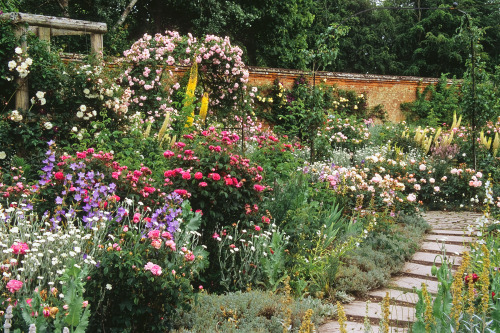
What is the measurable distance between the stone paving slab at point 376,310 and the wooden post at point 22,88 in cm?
462

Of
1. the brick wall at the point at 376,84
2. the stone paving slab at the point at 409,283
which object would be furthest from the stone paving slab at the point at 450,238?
the brick wall at the point at 376,84

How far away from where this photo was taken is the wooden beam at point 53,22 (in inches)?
240

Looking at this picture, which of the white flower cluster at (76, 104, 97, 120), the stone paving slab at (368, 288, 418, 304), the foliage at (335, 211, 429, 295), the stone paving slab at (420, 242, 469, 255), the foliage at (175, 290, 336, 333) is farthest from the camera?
the white flower cluster at (76, 104, 97, 120)

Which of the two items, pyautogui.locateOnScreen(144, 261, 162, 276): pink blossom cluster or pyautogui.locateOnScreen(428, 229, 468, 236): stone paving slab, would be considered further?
pyautogui.locateOnScreen(428, 229, 468, 236): stone paving slab

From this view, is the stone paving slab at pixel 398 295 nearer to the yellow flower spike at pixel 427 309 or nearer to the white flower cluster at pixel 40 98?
the yellow flower spike at pixel 427 309

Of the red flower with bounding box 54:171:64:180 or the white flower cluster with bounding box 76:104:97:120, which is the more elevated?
the white flower cluster with bounding box 76:104:97:120

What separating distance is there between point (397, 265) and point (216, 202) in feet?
6.44

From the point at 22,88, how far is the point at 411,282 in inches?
200

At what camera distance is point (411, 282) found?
4.45 metres

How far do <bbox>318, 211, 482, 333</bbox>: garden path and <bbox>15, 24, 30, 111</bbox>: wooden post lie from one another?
4635 mm

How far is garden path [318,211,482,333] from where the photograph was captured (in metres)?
3.51

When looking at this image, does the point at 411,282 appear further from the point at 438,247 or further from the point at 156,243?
the point at 156,243

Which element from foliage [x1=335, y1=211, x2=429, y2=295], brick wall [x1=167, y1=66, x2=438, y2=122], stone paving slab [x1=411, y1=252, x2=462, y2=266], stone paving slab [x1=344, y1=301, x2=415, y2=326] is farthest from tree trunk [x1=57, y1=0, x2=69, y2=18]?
stone paving slab [x1=344, y1=301, x2=415, y2=326]

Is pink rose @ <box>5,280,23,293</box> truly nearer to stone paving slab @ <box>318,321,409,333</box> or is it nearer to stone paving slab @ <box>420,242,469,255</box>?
stone paving slab @ <box>318,321,409,333</box>
